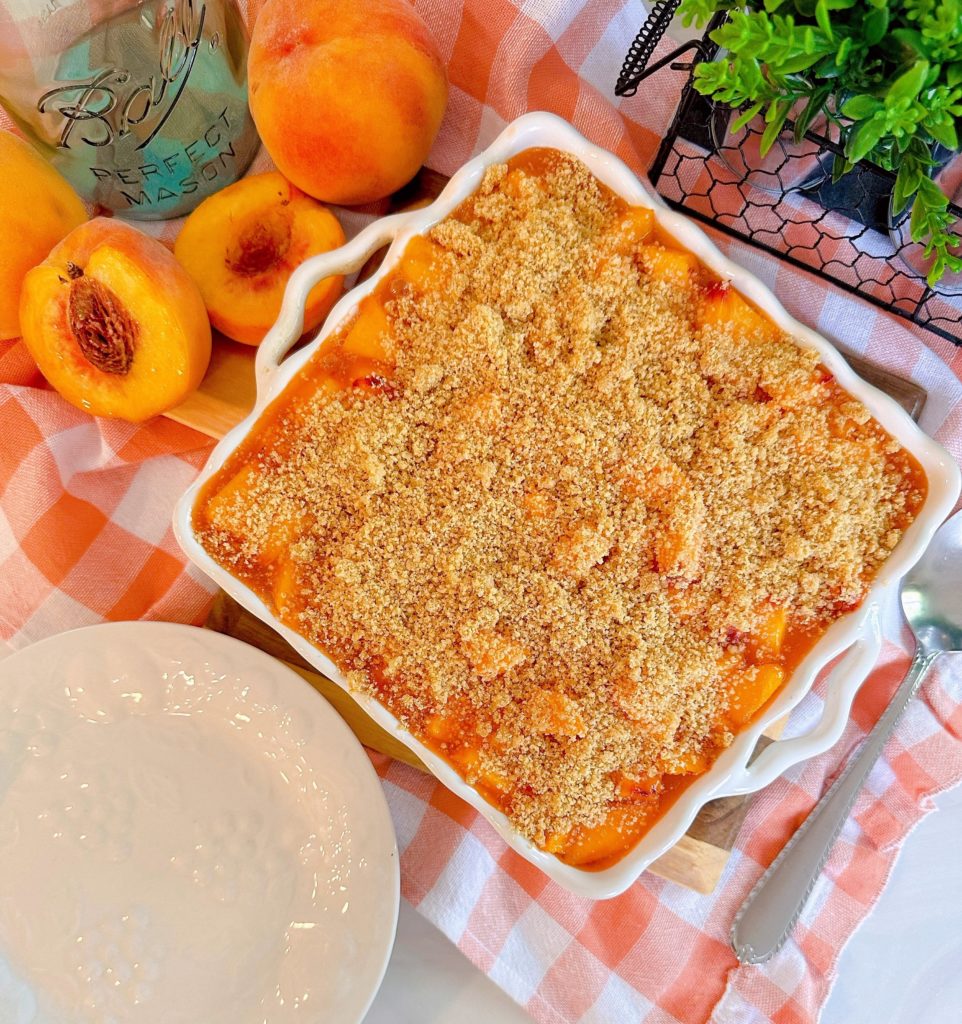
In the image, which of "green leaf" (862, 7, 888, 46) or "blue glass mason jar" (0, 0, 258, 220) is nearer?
"green leaf" (862, 7, 888, 46)

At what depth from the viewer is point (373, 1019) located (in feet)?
3.13

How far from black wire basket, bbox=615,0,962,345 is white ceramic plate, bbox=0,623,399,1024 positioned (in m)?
0.64

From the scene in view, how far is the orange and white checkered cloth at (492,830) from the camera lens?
2.87ft

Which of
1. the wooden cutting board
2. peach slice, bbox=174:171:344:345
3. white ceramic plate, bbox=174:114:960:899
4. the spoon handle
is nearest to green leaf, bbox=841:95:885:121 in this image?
white ceramic plate, bbox=174:114:960:899

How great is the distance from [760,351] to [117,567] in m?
0.68

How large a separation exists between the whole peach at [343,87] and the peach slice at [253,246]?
38mm

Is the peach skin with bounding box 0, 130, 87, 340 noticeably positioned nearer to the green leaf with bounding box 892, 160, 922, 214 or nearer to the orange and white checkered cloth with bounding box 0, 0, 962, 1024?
the orange and white checkered cloth with bounding box 0, 0, 962, 1024

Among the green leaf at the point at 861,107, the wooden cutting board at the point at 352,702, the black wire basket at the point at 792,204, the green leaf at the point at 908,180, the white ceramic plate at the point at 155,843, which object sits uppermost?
the green leaf at the point at 861,107

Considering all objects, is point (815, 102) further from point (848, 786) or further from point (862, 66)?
point (848, 786)

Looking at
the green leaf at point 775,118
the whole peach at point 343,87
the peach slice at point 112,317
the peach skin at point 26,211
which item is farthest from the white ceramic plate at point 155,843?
the green leaf at point 775,118

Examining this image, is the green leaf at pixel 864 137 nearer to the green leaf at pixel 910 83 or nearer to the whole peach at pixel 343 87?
the green leaf at pixel 910 83

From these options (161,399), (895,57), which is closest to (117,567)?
(161,399)

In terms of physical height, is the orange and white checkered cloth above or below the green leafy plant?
below

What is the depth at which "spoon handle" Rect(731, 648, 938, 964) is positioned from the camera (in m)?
0.86
